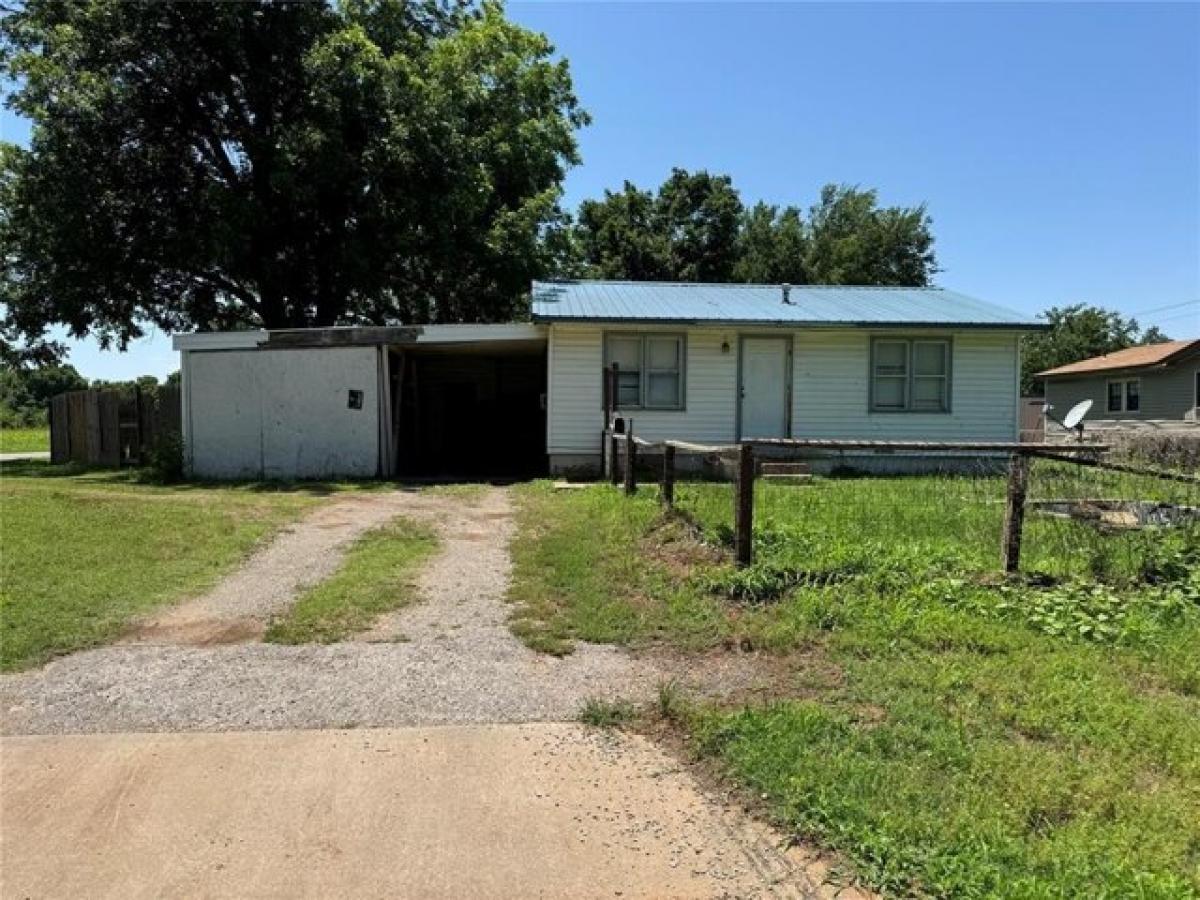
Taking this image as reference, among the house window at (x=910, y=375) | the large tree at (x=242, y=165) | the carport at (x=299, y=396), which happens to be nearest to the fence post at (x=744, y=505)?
the carport at (x=299, y=396)

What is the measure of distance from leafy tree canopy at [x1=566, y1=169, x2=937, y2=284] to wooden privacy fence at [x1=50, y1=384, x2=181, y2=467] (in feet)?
63.3

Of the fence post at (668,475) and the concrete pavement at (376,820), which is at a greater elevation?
the fence post at (668,475)

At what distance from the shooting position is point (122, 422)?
19.9 m

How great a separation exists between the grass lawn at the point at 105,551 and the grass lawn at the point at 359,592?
1.04m

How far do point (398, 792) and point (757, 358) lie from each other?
13.1 metres

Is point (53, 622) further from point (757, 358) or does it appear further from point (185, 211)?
point (185, 211)

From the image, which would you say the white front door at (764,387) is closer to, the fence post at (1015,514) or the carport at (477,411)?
the carport at (477,411)

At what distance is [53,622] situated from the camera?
19.3 ft

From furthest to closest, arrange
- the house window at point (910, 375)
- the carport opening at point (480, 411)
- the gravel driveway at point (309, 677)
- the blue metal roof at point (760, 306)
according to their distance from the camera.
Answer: the carport opening at point (480, 411) → the house window at point (910, 375) → the blue metal roof at point (760, 306) → the gravel driveway at point (309, 677)

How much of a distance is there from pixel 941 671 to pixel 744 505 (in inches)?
82.2

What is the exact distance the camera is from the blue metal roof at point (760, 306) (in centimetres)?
1522

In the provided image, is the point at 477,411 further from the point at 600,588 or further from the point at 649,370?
the point at 600,588

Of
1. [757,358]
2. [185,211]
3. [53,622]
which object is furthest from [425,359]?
[53,622]

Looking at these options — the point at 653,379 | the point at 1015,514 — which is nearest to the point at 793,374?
the point at 653,379
